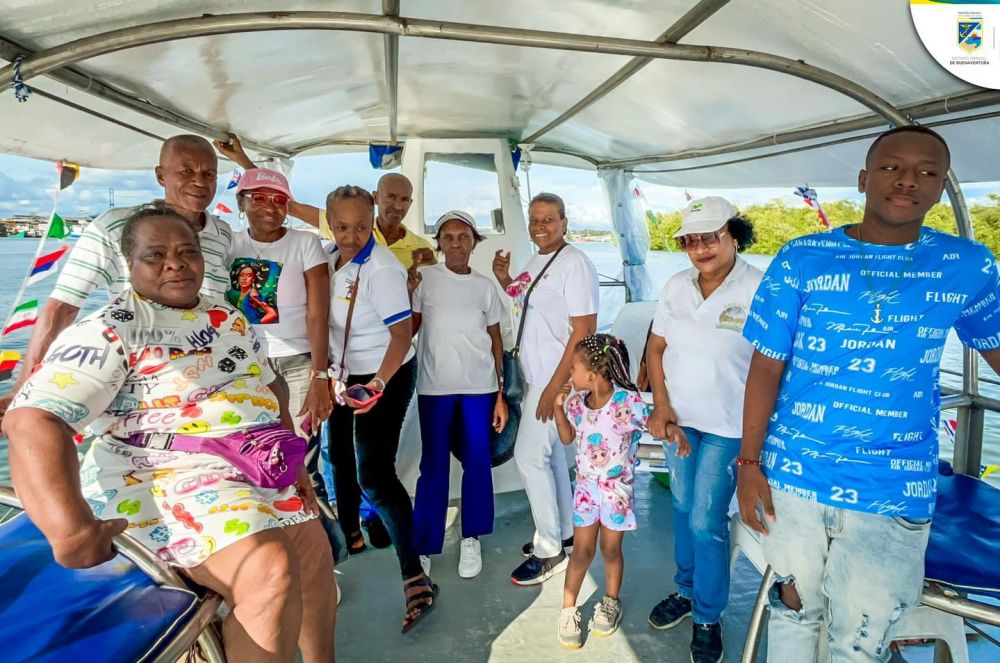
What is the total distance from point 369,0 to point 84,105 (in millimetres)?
1410

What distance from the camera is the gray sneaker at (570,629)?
6.79 ft

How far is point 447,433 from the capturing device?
2.53 meters

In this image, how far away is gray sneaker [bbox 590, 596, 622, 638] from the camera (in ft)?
7.00

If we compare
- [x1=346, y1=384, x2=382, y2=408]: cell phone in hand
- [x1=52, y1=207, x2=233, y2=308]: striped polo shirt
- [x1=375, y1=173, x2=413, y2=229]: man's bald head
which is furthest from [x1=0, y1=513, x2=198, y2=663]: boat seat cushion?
[x1=375, y1=173, x2=413, y2=229]: man's bald head

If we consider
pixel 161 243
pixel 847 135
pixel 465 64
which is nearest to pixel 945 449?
pixel 847 135

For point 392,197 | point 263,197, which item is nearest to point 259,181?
point 263,197

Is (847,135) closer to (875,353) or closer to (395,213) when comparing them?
(875,353)

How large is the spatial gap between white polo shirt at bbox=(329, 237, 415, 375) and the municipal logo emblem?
2152mm

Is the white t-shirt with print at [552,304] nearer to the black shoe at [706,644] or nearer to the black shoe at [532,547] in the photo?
the black shoe at [532,547]

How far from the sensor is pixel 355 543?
2.71 m

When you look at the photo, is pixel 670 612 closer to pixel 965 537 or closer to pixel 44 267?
pixel 965 537

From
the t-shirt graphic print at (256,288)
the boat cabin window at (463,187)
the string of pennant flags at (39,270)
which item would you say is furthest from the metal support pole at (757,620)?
the boat cabin window at (463,187)

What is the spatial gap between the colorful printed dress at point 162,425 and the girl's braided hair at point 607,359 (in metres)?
1.18

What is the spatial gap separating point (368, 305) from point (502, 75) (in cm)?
170
